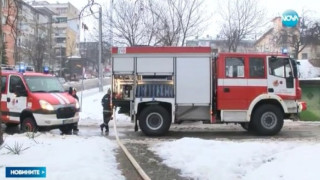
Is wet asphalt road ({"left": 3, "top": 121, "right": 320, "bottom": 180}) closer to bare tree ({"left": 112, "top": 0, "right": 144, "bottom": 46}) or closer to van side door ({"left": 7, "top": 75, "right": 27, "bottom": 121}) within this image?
van side door ({"left": 7, "top": 75, "right": 27, "bottom": 121})

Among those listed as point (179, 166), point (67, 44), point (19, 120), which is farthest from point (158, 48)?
point (67, 44)

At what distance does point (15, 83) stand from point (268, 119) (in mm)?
8123

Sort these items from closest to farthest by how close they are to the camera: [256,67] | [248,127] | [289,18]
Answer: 1. [256,67]
2. [248,127]
3. [289,18]

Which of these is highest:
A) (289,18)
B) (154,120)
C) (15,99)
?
(289,18)

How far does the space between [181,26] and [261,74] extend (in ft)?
46.3

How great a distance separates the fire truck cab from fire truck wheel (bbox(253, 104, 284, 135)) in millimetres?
5902

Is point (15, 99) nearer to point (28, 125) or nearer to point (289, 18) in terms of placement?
point (28, 125)

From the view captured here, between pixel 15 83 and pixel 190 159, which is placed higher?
pixel 15 83

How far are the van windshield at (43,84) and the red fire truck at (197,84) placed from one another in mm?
2253

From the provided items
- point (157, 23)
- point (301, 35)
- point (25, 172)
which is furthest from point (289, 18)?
point (301, 35)

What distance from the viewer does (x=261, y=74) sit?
15.6m

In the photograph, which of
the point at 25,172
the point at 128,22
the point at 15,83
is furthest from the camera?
the point at 128,22

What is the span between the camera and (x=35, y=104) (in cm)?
1527

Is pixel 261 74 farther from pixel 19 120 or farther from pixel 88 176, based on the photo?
pixel 88 176
